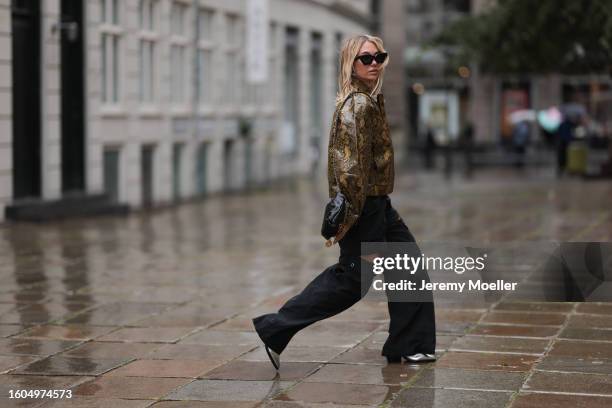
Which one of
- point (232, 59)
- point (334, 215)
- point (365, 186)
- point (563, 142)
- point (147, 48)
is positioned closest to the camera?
Result: point (334, 215)

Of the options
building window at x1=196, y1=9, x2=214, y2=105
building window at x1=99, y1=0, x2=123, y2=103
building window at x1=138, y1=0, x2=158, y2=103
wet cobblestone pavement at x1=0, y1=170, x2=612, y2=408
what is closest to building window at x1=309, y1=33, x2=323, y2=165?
building window at x1=196, y1=9, x2=214, y2=105

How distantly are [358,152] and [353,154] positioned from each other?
0.03 metres

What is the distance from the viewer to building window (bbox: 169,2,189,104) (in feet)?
90.7

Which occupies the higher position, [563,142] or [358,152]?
[358,152]

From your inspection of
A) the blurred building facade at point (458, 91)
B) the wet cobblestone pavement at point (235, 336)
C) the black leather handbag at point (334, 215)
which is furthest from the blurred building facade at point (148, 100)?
the blurred building facade at point (458, 91)

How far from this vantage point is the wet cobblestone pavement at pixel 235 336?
7102 mm

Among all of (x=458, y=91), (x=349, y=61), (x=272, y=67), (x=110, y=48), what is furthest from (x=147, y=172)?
(x=458, y=91)

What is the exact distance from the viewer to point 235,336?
9070 millimetres

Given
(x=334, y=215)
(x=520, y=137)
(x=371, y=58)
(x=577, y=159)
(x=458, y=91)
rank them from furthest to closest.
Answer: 1. (x=458, y=91)
2. (x=520, y=137)
3. (x=577, y=159)
4. (x=371, y=58)
5. (x=334, y=215)

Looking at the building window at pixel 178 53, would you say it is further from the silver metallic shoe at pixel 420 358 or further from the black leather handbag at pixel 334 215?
the black leather handbag at pixel 334 215

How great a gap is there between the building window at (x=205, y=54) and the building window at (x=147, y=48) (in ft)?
9.07

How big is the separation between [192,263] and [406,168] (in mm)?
31836

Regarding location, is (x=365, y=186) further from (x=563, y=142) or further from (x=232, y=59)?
(x=563, y=142)

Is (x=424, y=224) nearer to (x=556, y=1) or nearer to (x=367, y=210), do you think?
(x=556, y=1)
